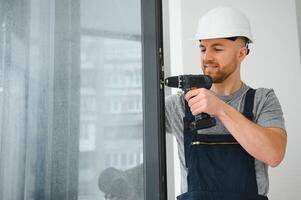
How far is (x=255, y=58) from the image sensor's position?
1.53m

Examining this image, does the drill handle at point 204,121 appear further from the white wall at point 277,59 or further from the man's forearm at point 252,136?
the white wall at point 277,59

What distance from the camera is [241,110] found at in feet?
3.74

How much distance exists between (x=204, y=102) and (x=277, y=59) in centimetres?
75

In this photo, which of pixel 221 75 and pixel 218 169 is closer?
pixel 218 169

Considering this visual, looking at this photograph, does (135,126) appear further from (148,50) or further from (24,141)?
(24,141)

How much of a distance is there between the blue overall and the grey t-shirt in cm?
3

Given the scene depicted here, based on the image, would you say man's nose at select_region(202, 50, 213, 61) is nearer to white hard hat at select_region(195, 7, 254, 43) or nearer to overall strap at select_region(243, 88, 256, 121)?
white hard hat at select_region(195, 7, 254, 43)

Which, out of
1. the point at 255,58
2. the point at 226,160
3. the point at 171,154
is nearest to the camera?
the point at 226,160

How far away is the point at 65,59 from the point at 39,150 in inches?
11.8

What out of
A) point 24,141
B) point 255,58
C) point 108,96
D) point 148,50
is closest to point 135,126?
point 108,96

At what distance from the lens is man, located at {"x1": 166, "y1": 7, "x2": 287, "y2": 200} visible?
1.00 metres

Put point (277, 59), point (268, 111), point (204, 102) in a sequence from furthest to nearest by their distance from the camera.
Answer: point (277, 59), point (268, 111), point (204, 102)

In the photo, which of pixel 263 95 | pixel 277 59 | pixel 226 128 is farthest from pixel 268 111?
pixel 277 59

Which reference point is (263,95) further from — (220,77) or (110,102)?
(110,102)
